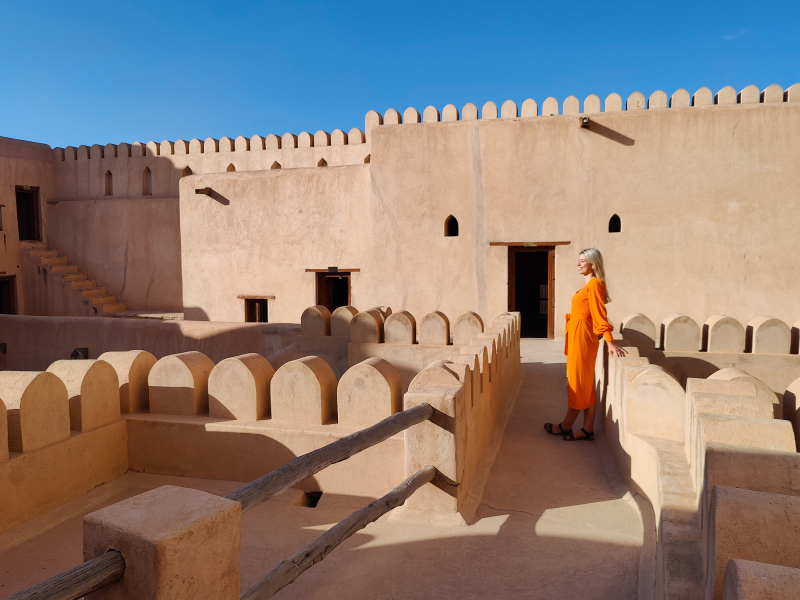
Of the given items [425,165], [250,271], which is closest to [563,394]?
[425,165]

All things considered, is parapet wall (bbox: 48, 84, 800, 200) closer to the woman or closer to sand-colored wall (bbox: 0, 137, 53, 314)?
sand-colored wall (bbox: 0, 137, 53, 314)

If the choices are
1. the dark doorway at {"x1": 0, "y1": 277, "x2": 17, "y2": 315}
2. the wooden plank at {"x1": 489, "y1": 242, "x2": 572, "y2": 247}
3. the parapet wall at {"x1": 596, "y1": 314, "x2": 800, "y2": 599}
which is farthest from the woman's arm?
the dark doorway at {"x1": 0, "y1": 277, "x2": 17, "y2": 315}

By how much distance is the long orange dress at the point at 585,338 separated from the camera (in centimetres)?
450

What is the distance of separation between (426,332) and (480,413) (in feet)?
7.77

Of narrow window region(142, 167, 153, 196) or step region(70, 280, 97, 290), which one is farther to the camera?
narrow window region(142, 167, 153, 196)

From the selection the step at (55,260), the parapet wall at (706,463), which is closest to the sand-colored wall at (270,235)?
the step at (55,260)

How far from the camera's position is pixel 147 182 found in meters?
16.0

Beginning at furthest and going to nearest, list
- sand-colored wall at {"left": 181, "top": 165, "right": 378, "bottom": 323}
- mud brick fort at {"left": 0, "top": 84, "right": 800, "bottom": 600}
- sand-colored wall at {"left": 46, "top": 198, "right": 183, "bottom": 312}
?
sand-colored wall at {"left": 46, "top": 198, "right": 183, "bottom": 312}
sand-colored wall at {"left": 181, "top": 165, "right": 378, "bottom": 323}
mud brick fort at {"left": 0, "top": 84, "right": 800, "bottom": 600}

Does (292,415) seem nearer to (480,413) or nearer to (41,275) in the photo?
(480,413)

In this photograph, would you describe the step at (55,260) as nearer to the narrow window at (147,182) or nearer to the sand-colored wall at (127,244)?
the sand-colored wall at (127,244)

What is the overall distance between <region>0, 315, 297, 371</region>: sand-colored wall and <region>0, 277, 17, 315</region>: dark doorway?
9234 millimetres

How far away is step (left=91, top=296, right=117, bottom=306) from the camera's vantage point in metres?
15.4

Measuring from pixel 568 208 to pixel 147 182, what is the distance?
1175 cm

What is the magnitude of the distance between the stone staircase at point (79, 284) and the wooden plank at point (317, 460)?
1478 centimetres
